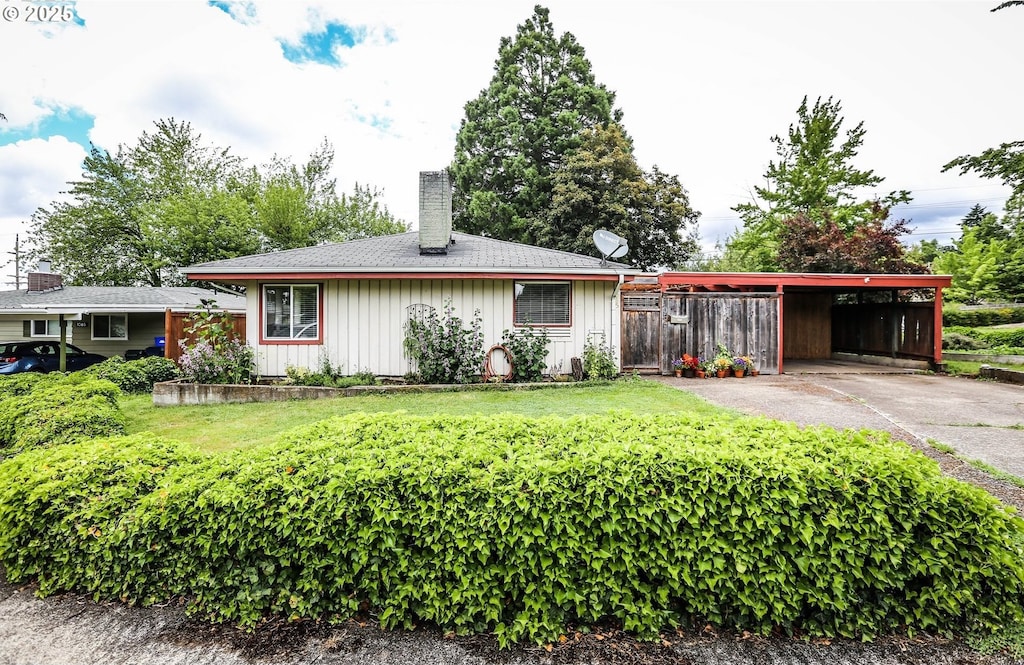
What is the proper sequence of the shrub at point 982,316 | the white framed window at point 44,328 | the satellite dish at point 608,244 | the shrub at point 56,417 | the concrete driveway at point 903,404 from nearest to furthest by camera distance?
the shrub at point 56,417 < the concrete driveway at point 903,404 < the satellite dish at point 608,244 < the white framed window at point 44,328 < the shrub at point 982,316

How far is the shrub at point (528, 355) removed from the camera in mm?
9570

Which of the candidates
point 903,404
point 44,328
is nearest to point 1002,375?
point 903,404

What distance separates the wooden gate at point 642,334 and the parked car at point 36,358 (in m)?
15.7

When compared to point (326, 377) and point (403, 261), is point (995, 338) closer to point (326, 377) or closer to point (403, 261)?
point (403, 261)

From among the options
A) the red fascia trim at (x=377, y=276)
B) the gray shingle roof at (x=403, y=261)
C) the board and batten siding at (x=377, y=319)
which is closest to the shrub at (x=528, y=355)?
the board and batten siding at (x=377, y=319)

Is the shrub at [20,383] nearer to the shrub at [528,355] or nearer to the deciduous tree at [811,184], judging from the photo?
the shrub at [528,355]

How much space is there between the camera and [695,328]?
36.3 ft

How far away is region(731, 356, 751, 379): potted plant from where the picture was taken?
1059 centimetres

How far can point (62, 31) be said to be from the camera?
330 inches

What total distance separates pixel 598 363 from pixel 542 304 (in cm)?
175

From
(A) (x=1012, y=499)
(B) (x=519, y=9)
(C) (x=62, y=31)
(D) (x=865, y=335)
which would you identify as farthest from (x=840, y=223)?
(C) (x=62, y=31)

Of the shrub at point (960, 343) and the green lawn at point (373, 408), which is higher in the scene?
the shrub at point (960, 343)

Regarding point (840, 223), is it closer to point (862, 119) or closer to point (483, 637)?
point (862, 119)

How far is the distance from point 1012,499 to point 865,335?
13.0 m
